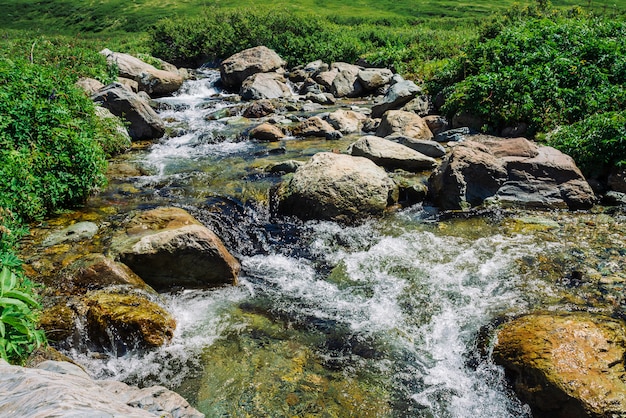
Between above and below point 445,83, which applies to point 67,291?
below

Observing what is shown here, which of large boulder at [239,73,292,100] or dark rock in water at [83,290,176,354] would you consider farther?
large boulder at [239,73,292,100]

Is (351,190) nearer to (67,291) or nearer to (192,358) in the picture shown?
(192,358)

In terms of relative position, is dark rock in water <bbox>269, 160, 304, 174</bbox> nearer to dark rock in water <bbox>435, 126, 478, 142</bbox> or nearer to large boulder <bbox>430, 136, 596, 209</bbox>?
large boulder <bbox>430, 136, 596, 209</bbox>

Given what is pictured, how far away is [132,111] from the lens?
53.9 ft

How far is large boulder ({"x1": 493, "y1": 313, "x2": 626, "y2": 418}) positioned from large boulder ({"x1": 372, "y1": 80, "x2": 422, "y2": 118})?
48.1 feet

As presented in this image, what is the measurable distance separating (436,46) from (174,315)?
30.3 metres

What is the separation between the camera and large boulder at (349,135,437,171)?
42.0ft

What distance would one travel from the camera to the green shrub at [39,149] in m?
8.38

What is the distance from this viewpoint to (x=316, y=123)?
17906mm

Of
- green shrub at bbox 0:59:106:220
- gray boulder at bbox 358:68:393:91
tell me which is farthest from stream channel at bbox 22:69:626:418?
gray boulder at bbox 358:68:393:91

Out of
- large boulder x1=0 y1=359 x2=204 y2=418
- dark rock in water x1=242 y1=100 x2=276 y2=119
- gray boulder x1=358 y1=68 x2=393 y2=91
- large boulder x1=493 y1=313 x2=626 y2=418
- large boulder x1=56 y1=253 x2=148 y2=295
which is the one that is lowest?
large boulder x1=493 y1=313 x2=626 y2=418

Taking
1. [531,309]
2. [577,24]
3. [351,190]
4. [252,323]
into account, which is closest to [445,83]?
[577,24]

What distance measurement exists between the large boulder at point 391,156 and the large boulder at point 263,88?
44.6 ft

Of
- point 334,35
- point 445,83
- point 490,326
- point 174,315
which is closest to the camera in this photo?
point 490,326
